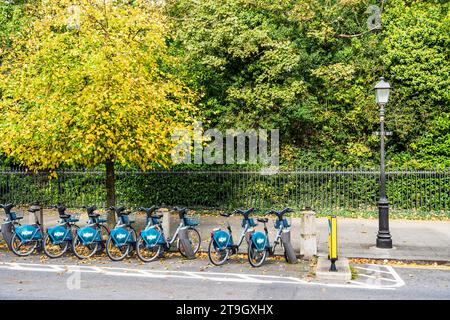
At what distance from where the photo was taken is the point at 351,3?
62.7ft

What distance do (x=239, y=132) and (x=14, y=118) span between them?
29.1 ft

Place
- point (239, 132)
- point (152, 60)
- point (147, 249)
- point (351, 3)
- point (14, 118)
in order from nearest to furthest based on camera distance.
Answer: point (147, 249), point (14, 118), point (152, 60), point (239, 132), point (351, 3)

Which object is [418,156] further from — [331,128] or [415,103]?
[331,128]

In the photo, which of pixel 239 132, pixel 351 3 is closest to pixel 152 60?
pixel 239 132

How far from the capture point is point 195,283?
26.1 ft

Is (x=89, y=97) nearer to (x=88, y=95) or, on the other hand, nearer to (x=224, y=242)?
(x=88, y=95)

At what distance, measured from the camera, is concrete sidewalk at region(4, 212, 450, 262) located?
10.3 m

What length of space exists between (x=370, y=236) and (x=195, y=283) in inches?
255

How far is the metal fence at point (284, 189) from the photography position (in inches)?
634

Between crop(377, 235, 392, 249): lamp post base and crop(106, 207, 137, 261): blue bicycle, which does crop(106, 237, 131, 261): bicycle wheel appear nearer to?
crop(106, 207, 137, 261): blue bicycle

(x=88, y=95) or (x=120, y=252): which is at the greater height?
(x=88, y=95)

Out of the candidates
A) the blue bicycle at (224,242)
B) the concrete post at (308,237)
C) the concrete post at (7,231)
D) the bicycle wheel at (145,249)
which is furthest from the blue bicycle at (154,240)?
the concrete post at (7,231)

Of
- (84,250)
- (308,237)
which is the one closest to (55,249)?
(84,250)

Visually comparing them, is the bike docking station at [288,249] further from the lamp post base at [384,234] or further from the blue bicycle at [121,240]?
the blue bicycle at [121,240]
